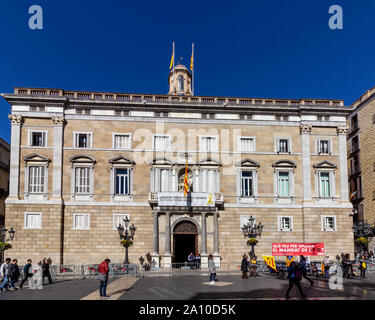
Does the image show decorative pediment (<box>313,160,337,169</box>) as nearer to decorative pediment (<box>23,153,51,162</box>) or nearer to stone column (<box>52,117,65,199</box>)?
stone column (<box>52,117,65,199</box>)

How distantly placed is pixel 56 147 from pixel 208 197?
13.4m

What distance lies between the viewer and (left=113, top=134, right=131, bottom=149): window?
36938 mm

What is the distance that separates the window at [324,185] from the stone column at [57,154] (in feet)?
73.4

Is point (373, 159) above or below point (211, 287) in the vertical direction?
above

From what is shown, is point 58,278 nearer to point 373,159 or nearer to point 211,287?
point 211,287

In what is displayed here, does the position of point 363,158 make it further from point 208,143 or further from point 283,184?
point 208,143

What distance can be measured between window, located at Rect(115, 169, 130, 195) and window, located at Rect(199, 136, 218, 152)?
684 centimetres

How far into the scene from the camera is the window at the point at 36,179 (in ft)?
116

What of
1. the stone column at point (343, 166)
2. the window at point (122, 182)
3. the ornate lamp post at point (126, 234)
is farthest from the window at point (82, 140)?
the stone column at point (343, 166)

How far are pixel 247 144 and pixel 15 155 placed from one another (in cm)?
1967

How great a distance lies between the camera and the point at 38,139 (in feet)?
119
